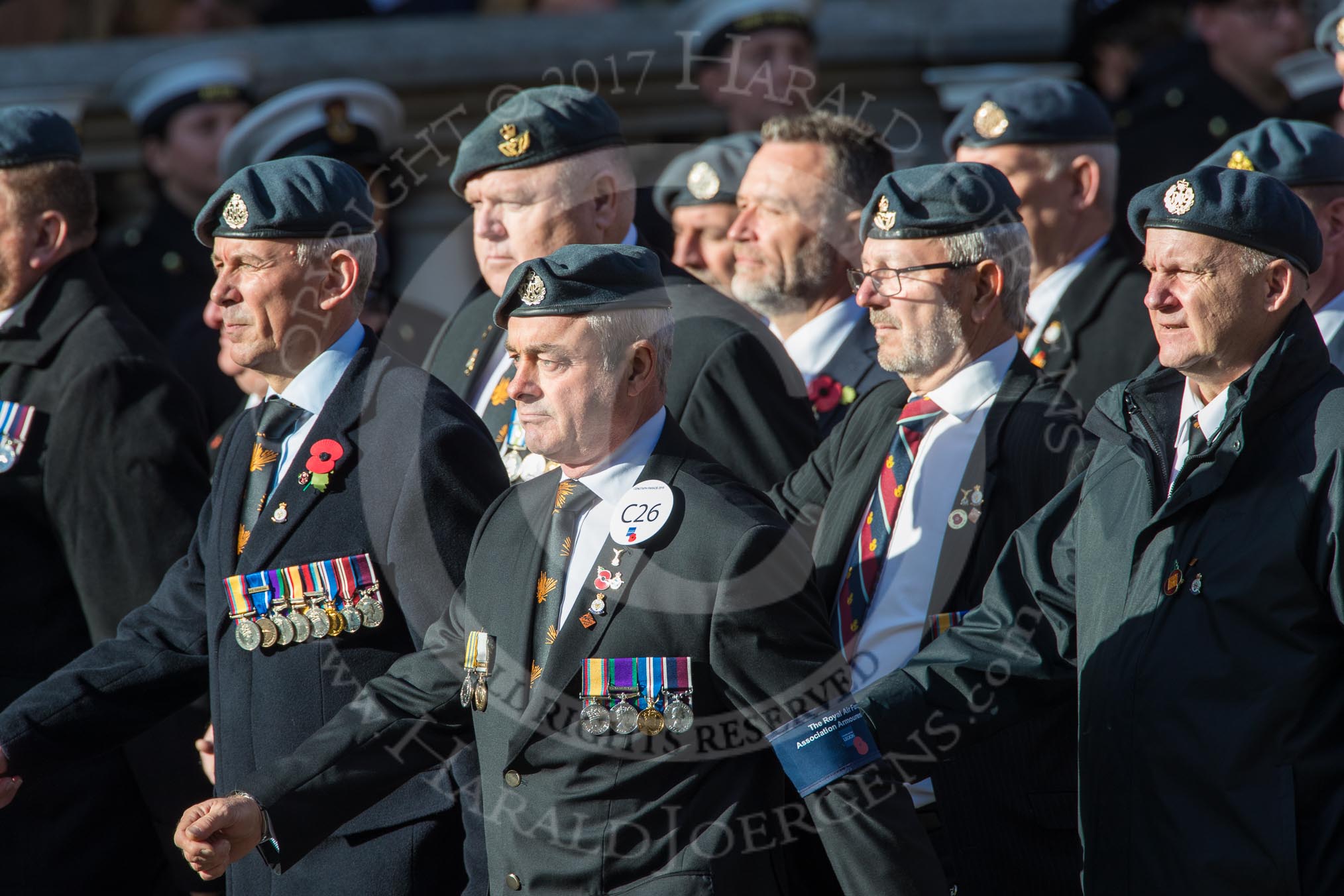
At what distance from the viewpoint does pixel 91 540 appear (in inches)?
186

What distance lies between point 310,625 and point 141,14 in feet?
23.3

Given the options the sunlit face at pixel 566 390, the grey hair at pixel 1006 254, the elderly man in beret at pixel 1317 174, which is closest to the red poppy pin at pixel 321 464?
the sunlit face at pixel 566 390

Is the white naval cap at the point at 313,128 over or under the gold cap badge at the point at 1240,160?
over

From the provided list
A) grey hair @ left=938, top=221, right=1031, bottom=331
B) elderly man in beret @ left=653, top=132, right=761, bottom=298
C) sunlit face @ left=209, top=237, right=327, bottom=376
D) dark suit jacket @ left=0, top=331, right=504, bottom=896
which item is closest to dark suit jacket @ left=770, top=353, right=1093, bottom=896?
grey hair @ left=938, top=221, right=1031, bottom=331

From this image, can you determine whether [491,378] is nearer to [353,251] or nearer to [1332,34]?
[353,251]

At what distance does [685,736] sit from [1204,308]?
1.30m

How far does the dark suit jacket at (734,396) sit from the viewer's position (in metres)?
4.60

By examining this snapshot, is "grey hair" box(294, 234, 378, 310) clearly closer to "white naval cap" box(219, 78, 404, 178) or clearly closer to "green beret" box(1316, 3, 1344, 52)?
"white naval cap" box(219, 78, 404, 178)

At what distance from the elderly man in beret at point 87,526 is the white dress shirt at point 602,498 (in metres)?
1.68

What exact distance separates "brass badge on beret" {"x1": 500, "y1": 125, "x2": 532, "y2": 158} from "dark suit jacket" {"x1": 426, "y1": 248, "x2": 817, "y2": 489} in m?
0.56

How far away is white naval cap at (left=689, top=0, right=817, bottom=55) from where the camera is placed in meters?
7.34

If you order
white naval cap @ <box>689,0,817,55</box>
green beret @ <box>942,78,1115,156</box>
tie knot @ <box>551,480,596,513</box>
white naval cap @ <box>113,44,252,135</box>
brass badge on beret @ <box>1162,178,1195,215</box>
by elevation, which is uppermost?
white naval cap @ <box>113,44,252,135</box>

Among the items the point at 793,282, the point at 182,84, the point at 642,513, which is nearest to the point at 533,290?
the point at 642,513

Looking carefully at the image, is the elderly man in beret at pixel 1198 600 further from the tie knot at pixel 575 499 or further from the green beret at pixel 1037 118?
the green beret at pixel 1037 118
